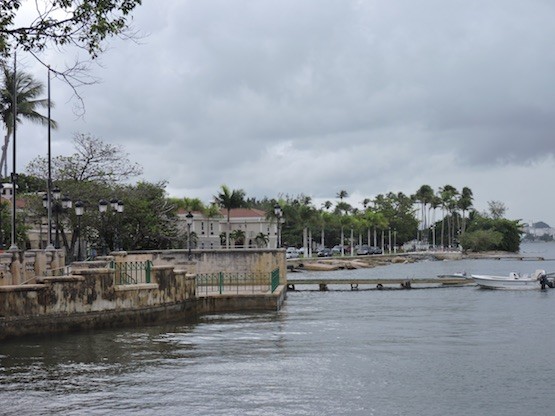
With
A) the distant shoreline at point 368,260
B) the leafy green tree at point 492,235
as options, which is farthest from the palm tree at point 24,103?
the leafy green tree at point 492,235

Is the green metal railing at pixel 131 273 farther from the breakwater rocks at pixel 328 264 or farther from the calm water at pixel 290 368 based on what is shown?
the breakwater rocks at pixel 328 264

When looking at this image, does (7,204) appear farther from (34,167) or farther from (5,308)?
(5,308)

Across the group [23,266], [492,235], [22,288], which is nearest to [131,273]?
[23,266]

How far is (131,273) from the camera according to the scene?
1224 inches

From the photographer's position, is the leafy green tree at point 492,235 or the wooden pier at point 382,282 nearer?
the wooden pier at point 382,282

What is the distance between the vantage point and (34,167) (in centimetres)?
5709

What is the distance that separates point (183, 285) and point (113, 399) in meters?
16.0

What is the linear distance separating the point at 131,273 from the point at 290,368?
12322 millimetres

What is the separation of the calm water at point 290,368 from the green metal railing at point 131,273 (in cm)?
243

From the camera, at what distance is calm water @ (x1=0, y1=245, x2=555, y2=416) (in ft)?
54.7

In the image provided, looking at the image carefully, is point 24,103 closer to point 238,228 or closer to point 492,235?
point 238,228

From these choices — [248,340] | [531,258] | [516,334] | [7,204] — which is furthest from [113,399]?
[531,258]

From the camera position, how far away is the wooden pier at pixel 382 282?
53.8 metres

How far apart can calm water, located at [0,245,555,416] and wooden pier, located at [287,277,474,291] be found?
19727 millimetres
